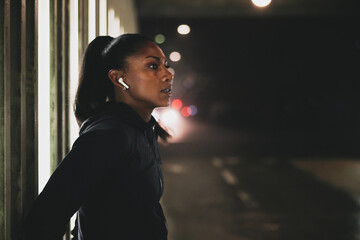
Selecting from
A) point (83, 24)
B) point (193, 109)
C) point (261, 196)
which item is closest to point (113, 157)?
point (83, 24)

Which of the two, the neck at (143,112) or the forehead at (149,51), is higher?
the forehead at (149,51)

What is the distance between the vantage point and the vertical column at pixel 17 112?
160 cm

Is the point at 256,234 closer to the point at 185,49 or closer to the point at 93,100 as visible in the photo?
the point at 93,100

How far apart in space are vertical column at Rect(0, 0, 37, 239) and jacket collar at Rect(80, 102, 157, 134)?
26 cm

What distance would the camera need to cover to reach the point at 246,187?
978 cm

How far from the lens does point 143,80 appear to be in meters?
2.03

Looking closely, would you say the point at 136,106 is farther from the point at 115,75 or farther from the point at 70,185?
the point at 70,185

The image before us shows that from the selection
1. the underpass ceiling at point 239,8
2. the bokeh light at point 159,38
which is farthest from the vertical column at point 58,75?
the bokeh light at point 159,38

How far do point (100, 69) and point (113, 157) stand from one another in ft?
2.14

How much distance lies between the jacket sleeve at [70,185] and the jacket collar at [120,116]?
0.76 feet

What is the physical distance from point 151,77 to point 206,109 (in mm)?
46401

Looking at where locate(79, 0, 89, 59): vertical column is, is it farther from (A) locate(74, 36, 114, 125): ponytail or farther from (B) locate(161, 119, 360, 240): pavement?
(B) locate(161, 119, 360, 240): pavement

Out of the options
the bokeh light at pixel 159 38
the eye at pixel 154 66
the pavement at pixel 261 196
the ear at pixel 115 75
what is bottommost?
the pavement at pixel 261 196

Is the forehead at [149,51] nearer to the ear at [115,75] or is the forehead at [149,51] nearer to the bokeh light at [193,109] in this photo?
the ear at [115,75]
